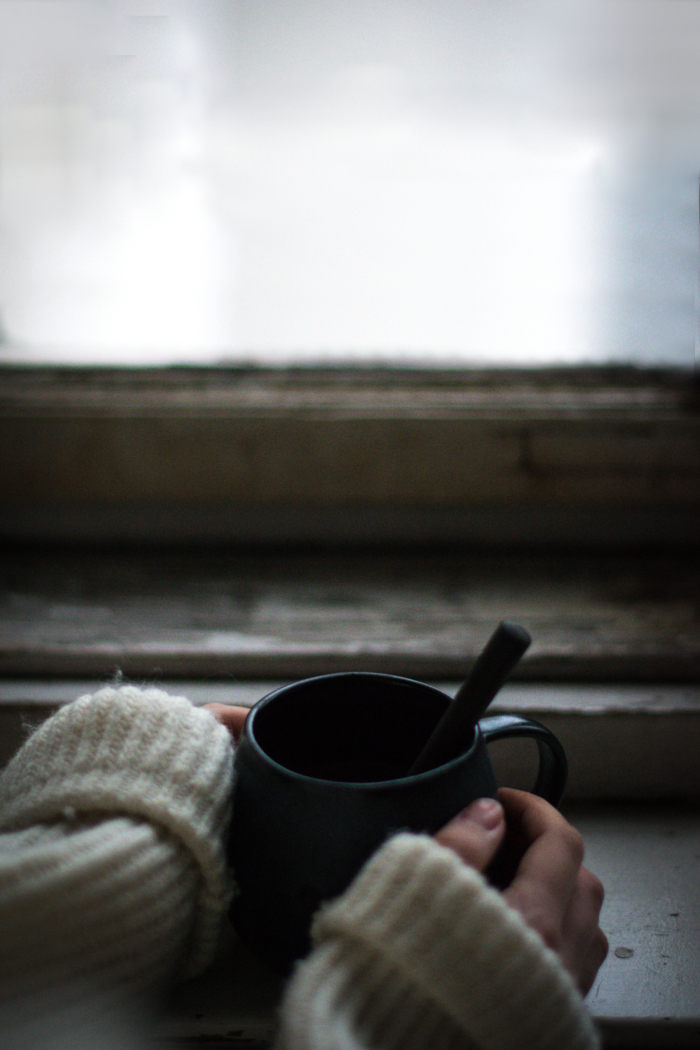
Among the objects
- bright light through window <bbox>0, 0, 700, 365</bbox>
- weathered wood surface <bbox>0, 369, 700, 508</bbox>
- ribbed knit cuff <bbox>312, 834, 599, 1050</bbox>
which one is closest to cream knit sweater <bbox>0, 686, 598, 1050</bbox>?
ribbed knit cuff <bbox>312, 834, 599, 1050</bbox>

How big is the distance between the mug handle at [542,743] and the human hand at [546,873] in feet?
0.05

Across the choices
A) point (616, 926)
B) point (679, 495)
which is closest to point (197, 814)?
point (616, 926)

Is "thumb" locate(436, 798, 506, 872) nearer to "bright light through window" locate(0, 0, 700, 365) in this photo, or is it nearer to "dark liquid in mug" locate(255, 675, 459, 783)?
"dark liquid in mug" locate(255, 675, 459, 783)

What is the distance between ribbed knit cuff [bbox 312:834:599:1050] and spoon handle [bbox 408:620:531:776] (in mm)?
56

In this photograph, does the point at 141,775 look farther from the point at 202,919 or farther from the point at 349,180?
the point at 349,180

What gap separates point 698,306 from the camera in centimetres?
69

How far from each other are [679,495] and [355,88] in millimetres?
466

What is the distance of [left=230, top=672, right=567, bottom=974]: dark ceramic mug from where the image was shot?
294mm

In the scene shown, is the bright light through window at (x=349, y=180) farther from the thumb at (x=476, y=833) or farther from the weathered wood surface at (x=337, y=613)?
the thumb at (x=476, y=833)

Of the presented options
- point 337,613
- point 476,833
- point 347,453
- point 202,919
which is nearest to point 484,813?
point 476,833

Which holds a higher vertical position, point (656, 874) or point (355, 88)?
point (355, 88)

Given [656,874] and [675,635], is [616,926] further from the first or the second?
[675,635]

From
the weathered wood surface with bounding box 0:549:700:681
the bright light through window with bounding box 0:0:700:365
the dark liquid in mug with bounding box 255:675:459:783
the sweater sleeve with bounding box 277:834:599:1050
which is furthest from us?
the bright light through window with bounding box 0:0:700:365

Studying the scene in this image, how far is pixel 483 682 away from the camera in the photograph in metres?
0.31
